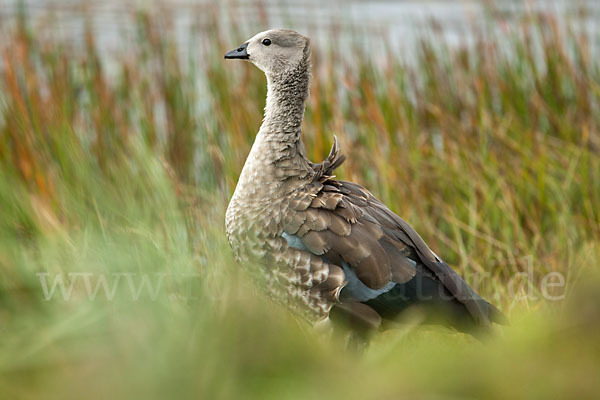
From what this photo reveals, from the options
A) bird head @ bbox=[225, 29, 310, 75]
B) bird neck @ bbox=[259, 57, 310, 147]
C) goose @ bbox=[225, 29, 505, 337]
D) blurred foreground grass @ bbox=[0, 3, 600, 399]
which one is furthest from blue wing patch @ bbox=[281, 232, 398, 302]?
bird head @ bbox=[225, 29, 310, 75]

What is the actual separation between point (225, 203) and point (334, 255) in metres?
0.58

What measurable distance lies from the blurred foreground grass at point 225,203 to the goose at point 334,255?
11 cm

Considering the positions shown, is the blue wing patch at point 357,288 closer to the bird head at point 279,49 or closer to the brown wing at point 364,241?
the brown wing at point 364,241

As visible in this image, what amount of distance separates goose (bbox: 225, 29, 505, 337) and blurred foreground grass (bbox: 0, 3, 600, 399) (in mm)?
114

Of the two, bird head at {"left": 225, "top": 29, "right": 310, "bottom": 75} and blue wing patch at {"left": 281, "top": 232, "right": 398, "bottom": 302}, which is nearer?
blue wing patch at {"left": 281, "top": 232, "right": 398, "bottom": 302}

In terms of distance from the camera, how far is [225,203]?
3.27 m

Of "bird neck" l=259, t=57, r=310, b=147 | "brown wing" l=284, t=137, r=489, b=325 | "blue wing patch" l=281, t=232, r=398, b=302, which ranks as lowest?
"blue wing patch" l=281, t=232, r=398, b=302

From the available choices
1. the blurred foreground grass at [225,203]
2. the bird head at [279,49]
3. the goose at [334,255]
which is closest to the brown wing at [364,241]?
the goose at [334,255]

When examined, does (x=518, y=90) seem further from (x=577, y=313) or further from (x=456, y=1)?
(x=456, y=1)

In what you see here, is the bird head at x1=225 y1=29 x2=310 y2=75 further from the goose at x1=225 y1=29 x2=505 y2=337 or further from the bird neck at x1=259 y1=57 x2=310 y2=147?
the goose at x1=225 y1=29 x2=505 y2=337

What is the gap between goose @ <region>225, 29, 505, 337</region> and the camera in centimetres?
293

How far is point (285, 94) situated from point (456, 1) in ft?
34.0

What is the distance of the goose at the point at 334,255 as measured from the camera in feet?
9.60

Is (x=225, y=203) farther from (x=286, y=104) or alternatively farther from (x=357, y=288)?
(x=357, y=288)
